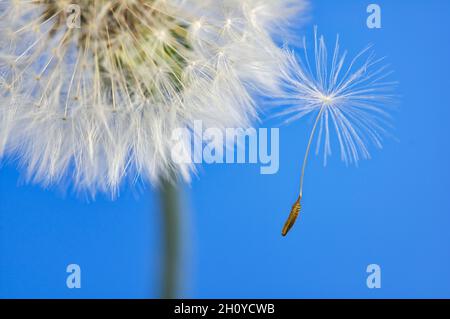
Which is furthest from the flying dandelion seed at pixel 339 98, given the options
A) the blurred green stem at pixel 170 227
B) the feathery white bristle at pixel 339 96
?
the blurred green stem at pixel 170 227

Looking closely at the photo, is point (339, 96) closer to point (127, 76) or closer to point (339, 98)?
point (339, 98)

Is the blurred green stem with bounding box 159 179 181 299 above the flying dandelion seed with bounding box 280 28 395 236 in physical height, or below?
below

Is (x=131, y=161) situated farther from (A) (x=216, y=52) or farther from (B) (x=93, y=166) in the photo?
(A) (x=216, y=52)

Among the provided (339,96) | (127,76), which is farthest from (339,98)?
(127,76)

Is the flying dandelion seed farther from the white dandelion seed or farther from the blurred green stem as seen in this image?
the blurred green stem

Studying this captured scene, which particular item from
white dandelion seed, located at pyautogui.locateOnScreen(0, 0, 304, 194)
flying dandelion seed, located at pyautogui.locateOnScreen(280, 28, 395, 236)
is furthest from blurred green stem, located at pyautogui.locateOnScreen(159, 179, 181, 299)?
flying dandelion seed, located at pyautogui.locateOnScreen(280, 28, 395, 236)

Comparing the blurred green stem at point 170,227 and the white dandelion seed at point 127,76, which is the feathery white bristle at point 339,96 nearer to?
the white dandelion seed at point 127,76
